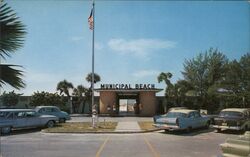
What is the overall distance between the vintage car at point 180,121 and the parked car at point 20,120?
815cm

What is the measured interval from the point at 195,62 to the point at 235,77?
1447 centimetres

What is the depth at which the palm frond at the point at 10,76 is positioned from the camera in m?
5.54

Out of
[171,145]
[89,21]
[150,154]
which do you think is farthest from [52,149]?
[89,21]

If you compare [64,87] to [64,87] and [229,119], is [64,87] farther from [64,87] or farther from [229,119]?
[229,119]

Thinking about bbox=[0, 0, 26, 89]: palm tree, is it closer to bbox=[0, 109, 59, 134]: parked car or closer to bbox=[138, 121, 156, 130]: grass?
bbox=[0, 109, 59, 134]: parked car

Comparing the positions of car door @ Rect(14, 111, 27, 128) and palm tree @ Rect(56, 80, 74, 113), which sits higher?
palm tree @ Rect(56, 80, 74, 113)

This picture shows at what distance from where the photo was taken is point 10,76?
5570 millimetres

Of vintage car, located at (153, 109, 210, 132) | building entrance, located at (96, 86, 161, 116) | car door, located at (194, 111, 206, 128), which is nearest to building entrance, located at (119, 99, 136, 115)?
building entrance, located at (96, 86, 161, 116)

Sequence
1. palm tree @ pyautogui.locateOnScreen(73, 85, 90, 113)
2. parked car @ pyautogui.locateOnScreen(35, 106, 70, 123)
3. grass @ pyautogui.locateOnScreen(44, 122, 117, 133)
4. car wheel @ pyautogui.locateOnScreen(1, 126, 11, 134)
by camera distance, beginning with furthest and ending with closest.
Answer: palm tree @ pyautogui.locateOnScreen(73, 85, 90, 113) → parked car @ pyautogui.locateOnScreen(35, 106, 70, 123) → grass @ pyautogui.locateOnScreen(44, 122, 117, 133) → car wheel @ pyautogui.locateOnScreen(1, 126, 11, 134)

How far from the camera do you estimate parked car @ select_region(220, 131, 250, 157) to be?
220 inches

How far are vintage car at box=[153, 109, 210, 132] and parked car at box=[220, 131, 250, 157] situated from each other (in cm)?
1638

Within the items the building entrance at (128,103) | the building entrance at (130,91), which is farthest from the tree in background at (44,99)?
the building entrance at (128,103)

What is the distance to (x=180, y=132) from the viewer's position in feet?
78.8

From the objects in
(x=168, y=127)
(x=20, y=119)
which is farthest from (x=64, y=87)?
(x=168, y=127)
